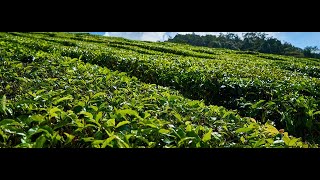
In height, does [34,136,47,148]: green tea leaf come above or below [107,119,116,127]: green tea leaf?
below

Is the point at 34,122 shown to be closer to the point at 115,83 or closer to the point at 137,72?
the point at 115,83

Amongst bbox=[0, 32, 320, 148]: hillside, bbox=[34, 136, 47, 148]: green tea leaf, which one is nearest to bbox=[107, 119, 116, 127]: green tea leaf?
bbox=[0, 32, 320, 148]: hillside

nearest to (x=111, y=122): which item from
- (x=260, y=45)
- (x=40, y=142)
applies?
(x=40, y=142)

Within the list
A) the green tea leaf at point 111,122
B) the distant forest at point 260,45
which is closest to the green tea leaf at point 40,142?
the green tea leaf at point 111,122

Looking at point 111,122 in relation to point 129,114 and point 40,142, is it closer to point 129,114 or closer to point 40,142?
point 129,114

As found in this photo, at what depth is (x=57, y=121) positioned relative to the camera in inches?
99.8

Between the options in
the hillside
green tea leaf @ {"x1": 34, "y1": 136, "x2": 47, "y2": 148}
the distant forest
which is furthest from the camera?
the distant forest

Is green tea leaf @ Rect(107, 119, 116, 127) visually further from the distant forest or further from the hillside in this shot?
the distant forest

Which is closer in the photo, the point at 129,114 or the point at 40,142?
the point at 40,142

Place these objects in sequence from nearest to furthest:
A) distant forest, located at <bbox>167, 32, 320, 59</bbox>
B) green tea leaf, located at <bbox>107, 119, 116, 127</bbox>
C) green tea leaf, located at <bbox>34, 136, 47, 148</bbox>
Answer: green tea leaf, located at <bbox>34, 136, 47, 148</bbox>, green tea leaf, located at <bbox>107, 119, 116, 127</bbox>, distant forest, located at <bbox>167, 32, 320, 59</bbox>

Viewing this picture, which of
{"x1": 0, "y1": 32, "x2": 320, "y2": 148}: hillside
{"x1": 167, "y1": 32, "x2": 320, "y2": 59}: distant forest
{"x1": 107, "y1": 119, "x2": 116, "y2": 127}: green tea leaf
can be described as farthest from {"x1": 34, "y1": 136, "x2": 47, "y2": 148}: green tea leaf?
{"x1": 167, "y1": 32, "x2": 320, "y2": 59}: distant forest

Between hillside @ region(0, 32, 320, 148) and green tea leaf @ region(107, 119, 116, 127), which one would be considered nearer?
hillside @ region(0, 32, 320, 148)

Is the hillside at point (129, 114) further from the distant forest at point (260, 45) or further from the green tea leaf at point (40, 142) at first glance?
the distant forest at point (260, 45)
